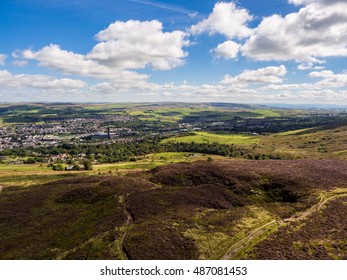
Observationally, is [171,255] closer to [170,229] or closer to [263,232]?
[170,229]

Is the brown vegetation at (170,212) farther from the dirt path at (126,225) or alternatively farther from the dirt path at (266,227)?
the dirt path at (266,227)

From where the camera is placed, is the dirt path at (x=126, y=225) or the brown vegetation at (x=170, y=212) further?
the brown vegetation at (x=170, y=212)

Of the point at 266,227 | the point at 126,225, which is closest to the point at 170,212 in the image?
the point at 126,225

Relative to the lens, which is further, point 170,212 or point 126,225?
point 170,212

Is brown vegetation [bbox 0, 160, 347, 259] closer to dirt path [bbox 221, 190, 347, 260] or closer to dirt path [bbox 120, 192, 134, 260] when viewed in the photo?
dirt path [bbox 120, 192, 134, 260]

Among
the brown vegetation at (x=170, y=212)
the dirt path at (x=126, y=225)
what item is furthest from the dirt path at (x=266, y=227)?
the dirt path at (x=126, y=225)

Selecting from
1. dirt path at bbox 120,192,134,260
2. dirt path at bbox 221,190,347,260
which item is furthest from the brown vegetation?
dirt path at bbox 221,190,347,260

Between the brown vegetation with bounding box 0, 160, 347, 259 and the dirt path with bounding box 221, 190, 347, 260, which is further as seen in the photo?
the brown vegetation with bounding box 0, 160, 347, 259

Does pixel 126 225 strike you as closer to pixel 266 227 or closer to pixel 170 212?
pixel 170 212

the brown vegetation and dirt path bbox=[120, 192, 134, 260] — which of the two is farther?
the brown vegetation
